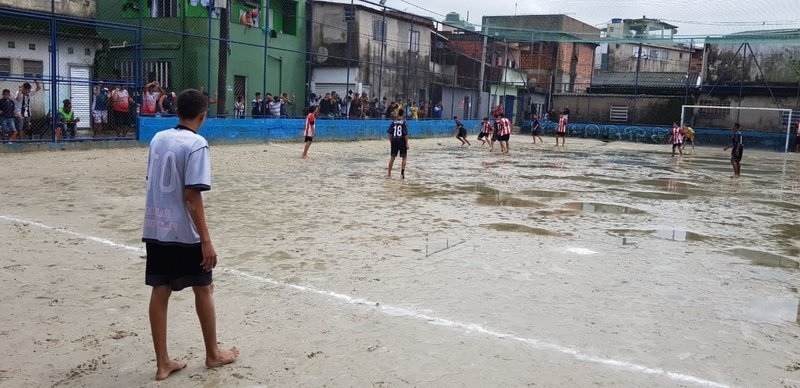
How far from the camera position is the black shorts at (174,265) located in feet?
12.7

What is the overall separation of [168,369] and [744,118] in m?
40.9

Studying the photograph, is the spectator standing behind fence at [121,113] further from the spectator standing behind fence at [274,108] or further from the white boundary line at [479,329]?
the white boundary line at [479,329]

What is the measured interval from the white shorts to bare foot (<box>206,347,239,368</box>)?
1659 centimetres

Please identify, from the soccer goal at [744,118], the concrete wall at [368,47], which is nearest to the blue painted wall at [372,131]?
the soccer goal at [744,118]

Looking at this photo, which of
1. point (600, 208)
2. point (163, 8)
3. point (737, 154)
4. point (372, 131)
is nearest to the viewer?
point (600, 208)

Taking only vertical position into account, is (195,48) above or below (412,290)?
above

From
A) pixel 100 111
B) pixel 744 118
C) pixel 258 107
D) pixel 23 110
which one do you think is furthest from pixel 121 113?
pixel 744 118

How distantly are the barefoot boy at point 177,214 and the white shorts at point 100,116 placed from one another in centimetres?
1662

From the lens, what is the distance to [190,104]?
390cm

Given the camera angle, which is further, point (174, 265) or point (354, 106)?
point (354, 106)

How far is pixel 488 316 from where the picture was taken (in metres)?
5.36

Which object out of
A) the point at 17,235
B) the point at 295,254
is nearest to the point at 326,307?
the point at 295,254

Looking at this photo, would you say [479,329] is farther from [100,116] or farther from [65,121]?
[100,116]

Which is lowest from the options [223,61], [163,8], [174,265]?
[174,265]
